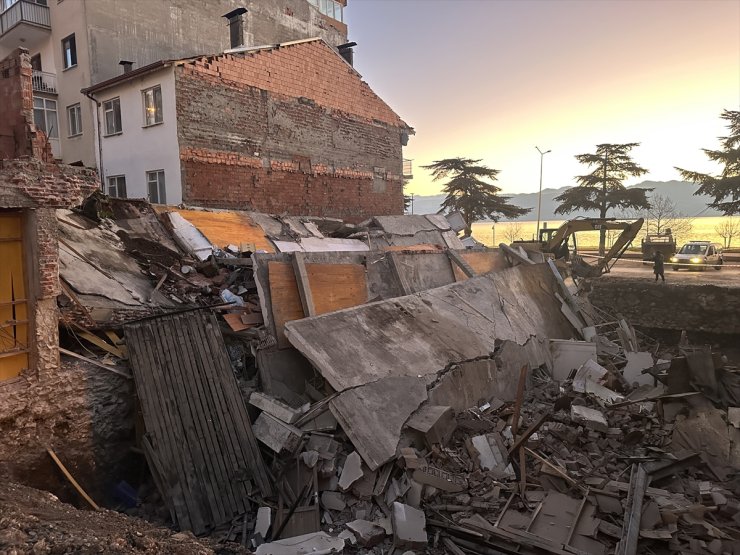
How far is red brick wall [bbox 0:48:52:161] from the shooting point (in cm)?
546

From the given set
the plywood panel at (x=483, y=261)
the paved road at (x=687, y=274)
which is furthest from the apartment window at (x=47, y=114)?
the paved road at (x=687, y=274)

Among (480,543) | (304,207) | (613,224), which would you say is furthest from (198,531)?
(613,224)

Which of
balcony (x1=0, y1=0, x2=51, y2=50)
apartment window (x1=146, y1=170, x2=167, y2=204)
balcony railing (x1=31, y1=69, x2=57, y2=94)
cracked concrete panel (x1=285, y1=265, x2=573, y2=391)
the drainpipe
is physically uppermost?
balcony (x1=0, y1=0, x2=51, y2=50)

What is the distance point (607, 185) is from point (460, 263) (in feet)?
103

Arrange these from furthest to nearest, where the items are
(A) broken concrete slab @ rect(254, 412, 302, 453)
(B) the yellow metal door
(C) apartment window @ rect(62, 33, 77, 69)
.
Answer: (C) apartment window @ rect(62, 33, 77, 69) < (A) broken concrete slab @ rect(254, 412, 302, 453) < (B) the yellow metal door

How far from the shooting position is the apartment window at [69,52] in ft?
64.7

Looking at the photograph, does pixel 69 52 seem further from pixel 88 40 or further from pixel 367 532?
pixel 367 532

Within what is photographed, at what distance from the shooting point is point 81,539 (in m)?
3.29

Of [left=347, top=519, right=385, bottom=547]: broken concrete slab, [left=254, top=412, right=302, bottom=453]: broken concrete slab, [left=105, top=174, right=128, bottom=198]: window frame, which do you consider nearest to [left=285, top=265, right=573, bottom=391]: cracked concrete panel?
[left=254, top=412, right=302, bottom=453]: broken concrete slab

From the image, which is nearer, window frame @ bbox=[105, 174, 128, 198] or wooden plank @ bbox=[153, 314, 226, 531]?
wooden plank @ bbox=[153, 314, 226, 531]

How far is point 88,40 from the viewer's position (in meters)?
18.9

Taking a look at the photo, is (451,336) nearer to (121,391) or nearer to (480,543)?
(480,543)

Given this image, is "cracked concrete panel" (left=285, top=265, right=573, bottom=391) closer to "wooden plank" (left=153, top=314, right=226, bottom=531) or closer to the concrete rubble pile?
the concrete rubble pile

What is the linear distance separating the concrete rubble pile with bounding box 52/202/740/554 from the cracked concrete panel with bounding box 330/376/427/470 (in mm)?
18
